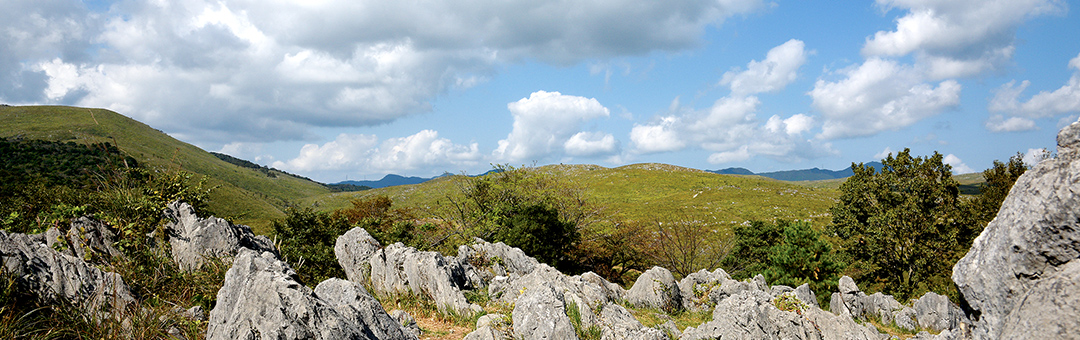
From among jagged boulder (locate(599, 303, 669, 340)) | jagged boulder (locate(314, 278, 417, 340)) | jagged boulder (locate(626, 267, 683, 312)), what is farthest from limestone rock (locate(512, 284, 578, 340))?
jagged boulder (locate(626, 267, 683, 312))

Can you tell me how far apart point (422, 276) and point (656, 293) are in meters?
8.34

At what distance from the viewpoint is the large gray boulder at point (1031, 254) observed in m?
2.79

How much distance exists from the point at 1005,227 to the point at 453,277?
38.6ft

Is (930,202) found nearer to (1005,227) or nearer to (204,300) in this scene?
(1005,227)

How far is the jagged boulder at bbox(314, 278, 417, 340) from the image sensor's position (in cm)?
597

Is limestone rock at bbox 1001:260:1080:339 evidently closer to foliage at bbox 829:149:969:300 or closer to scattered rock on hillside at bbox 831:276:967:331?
scattered rock on hillside at bbox 831:276:967:331

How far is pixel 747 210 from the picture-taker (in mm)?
68250

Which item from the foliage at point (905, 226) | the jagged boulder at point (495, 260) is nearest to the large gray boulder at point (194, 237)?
the jagged boulder at point (495, 260)

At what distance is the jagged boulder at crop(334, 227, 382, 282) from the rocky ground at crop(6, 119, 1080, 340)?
44 mm

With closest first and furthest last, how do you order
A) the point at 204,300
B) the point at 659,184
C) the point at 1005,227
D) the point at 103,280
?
the point at 1005,227
the point at 103,280
the point at 204,300
the point at 659,184

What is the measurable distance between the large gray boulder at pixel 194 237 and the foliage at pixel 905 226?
3337cm

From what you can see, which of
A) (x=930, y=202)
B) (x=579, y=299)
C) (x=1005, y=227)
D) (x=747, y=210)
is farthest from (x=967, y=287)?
(x=747, y=210)

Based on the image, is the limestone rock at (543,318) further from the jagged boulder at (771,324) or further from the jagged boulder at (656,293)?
the jagged boulder at (656,293)

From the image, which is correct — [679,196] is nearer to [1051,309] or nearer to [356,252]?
[356,252]
